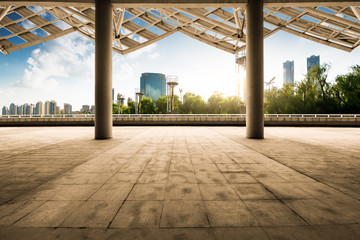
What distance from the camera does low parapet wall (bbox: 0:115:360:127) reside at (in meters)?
19.1

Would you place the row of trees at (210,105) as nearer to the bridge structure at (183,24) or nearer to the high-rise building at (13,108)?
the bridge structure at (183,24)

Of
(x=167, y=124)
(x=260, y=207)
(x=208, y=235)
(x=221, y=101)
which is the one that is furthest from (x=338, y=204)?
(x=221, y=101)

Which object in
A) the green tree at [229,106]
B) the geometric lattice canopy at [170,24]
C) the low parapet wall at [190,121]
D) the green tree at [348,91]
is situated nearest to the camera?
the geometric lattice canopy at [170,24]

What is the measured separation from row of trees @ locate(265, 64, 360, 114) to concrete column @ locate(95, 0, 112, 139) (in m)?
40.4

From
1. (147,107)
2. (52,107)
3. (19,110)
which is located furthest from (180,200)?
(52,107)

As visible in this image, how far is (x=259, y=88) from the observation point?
31.6ft

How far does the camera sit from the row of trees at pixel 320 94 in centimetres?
3128

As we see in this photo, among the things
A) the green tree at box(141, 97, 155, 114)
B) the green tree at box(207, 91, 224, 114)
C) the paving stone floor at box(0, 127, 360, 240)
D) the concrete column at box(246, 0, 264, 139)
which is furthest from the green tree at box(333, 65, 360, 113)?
the green tree at box(141, 97, 155, 114)

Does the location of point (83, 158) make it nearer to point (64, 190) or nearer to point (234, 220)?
point (64, 190)

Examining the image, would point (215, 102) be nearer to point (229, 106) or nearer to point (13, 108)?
point (229, 106)

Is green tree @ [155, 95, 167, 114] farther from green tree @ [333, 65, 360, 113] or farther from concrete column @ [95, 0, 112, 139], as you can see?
concrete column @ [95, 0, 112, 139]

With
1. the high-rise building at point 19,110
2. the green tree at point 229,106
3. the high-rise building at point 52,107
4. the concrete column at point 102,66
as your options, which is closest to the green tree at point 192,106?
the green tree at point 229,106

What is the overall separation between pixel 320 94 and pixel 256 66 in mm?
35030

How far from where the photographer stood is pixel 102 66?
31.8ft
